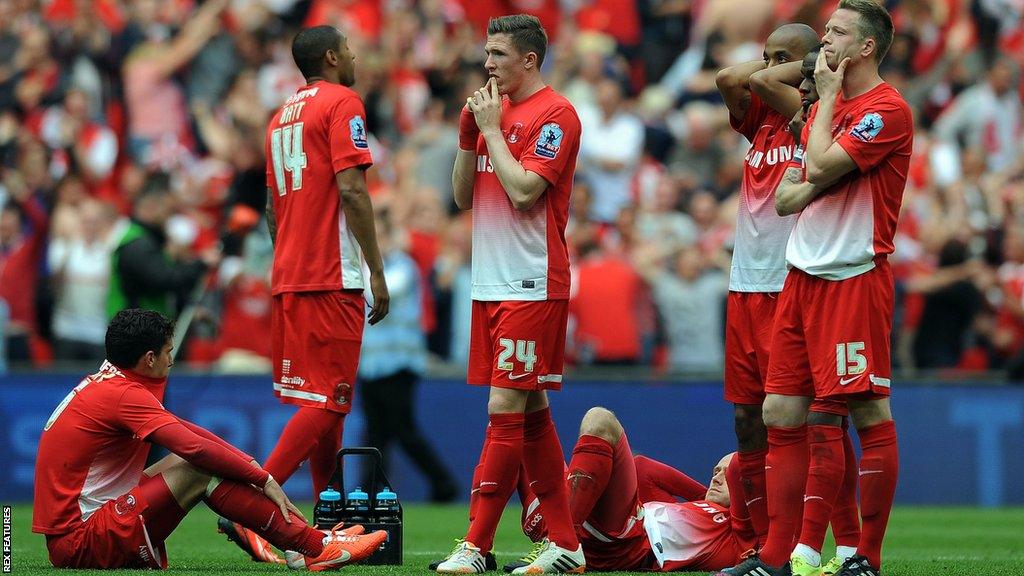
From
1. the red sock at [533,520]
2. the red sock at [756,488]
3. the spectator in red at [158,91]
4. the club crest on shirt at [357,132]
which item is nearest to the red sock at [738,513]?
the red sock at [756,488]

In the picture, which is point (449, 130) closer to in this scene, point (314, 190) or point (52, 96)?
point (52, 96)

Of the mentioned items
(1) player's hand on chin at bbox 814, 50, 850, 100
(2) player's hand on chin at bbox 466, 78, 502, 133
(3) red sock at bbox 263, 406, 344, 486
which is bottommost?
(3) red sock at bbox 263, 406, 344, 486

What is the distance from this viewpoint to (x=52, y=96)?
1688 cm

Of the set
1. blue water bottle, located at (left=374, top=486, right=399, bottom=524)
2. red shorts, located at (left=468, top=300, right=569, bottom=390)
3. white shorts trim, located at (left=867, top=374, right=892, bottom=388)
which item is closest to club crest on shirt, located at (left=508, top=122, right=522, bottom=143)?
red shorts, located at (left=468, top=300, right=569, bottom=390)

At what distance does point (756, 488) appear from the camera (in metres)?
7.40

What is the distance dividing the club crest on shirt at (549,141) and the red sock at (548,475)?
120 cm

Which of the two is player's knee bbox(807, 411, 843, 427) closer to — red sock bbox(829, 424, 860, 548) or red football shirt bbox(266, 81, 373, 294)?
red sock bbox(829, 424, 860, 548)

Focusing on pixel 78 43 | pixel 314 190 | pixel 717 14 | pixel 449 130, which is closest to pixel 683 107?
pixel 717 14

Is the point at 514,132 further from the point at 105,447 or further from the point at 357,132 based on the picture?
the point at 105,447

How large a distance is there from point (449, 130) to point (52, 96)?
4.21m

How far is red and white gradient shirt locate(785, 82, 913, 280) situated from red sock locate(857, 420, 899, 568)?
67 cm

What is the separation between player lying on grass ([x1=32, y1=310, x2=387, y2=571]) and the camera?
693 centimetres

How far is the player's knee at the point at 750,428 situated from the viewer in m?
7.39

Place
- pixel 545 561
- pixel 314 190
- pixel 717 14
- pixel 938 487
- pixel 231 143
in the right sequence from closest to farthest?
pixel 545 561
pixel 314 190
pixel 938 487
pixel 231 143
pixel 717 14
